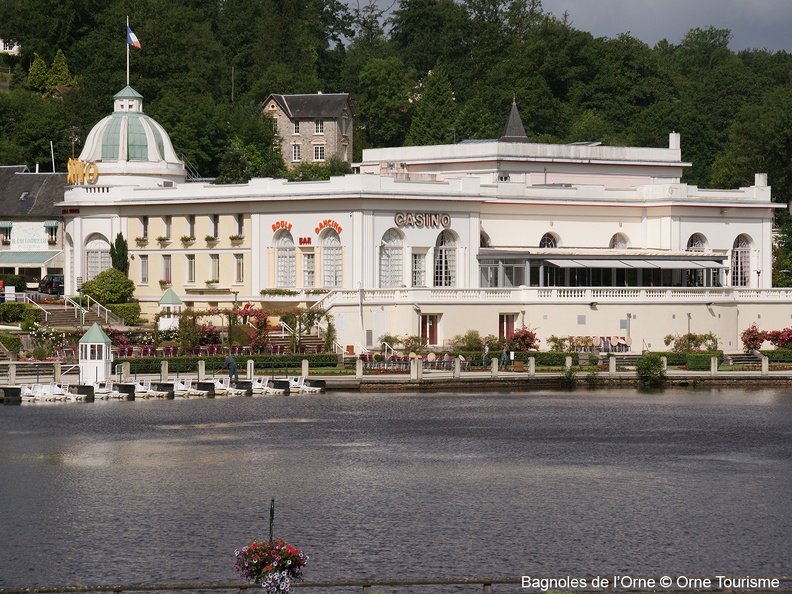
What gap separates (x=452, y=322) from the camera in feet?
284

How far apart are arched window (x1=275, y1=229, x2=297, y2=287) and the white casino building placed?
0.08 meters

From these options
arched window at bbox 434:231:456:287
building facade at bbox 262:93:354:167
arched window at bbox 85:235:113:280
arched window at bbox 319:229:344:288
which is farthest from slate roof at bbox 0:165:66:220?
building facade at bbox 262:93:354:167

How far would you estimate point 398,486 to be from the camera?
5081 centimetres

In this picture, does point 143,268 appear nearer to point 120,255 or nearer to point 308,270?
point 120,255

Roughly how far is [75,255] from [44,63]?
5923 cm

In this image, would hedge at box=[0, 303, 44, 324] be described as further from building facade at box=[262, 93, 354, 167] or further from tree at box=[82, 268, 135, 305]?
building facade at box=[262, 93, 354, 167]

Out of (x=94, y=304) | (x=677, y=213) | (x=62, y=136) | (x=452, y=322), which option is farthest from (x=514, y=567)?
(x=62, y=136)

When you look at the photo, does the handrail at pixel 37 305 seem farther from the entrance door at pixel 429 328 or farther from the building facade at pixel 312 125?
the building facade at pixel 312 125

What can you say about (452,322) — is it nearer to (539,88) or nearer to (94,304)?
(94,304)

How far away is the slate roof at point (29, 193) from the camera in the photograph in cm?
10812

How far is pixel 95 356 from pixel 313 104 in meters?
79.9

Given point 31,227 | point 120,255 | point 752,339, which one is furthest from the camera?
point 31,227

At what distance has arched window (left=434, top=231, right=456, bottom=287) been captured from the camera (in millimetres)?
90688

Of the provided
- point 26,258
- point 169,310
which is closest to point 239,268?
point 169,310
